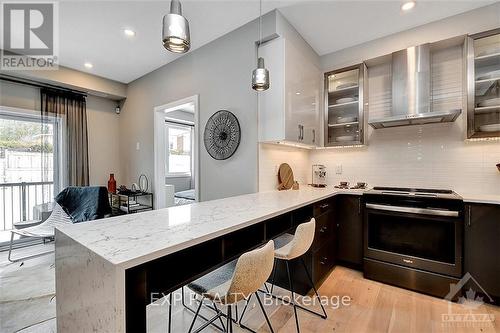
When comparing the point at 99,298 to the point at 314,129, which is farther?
the point at 314,129

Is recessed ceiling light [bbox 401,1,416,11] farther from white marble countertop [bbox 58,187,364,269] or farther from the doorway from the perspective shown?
the doorway

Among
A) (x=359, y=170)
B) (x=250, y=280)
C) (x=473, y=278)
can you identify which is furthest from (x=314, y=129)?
(x=250, y=280)

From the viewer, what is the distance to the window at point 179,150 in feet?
20.0

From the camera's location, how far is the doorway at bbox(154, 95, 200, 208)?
12.3 feet

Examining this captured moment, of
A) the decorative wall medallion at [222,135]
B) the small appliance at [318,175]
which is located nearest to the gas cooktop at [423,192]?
the small appliance at [318,175]

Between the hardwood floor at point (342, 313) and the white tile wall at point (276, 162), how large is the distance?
1169mm

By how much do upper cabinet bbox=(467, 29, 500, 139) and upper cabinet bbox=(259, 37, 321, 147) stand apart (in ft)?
5.26

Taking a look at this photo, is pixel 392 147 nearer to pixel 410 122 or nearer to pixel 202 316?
pixel 410 122

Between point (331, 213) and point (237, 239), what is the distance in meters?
1.57

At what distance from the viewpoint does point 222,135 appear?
2.82m

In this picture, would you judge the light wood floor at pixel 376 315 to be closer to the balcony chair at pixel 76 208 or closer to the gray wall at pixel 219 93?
the gray wall at pixel 219 93

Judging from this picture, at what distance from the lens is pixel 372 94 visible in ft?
9.82

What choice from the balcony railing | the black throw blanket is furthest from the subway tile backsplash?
the balcony railing

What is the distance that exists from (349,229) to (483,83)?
78.5 inches
